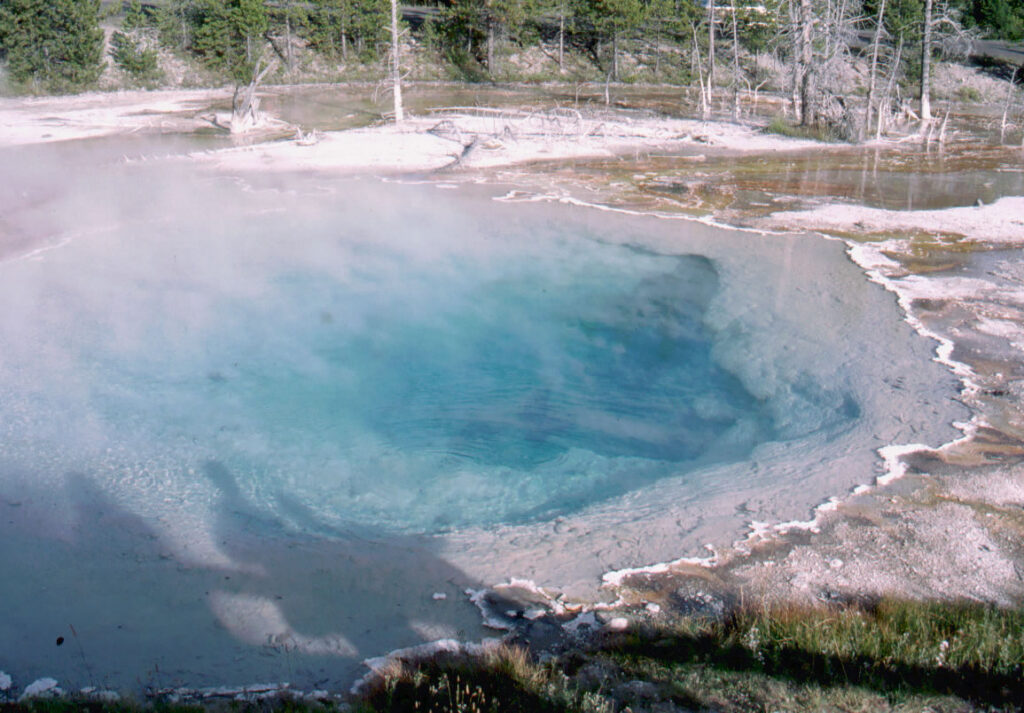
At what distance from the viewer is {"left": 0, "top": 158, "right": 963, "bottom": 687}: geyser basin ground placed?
3.53m

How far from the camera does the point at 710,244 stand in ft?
28.4

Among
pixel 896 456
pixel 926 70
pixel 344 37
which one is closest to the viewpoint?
pixel 896 456

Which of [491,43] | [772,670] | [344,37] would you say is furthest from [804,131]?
[344,37]

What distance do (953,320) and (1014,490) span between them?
257 centimetres

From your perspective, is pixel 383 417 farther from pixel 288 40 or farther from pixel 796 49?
pixel 288 40

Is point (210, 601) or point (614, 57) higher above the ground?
point (614, 57)

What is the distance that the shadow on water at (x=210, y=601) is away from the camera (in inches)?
122

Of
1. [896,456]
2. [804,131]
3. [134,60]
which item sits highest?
[134,60]

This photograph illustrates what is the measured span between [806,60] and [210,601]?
652 inches

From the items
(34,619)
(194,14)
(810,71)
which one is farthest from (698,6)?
(34,619)

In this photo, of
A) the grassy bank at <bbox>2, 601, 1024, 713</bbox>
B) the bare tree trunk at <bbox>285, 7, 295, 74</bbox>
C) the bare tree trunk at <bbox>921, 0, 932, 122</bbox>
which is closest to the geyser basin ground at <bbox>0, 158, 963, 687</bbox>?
the grassy bank at <bbox>2, 601, 1024, 713</bbox>

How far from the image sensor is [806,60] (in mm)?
16828

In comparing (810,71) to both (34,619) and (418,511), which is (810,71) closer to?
(418,511)

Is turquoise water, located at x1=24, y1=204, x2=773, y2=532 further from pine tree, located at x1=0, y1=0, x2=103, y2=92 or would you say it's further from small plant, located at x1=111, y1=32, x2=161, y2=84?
small plant, located at x1=111, y1=32, x2=161, y2=84
